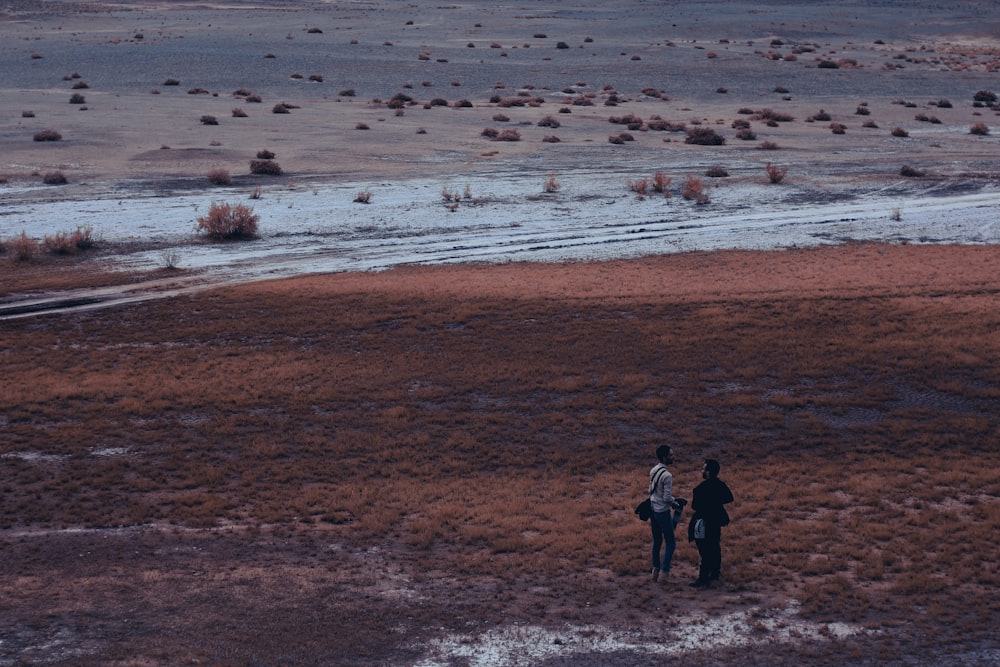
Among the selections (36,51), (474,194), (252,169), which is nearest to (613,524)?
(474,194)

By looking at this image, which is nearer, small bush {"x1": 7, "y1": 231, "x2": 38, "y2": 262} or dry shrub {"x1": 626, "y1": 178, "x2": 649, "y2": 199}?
small bush {"x1": 7, "y1": 231, "x2": 38, "y2": 262}

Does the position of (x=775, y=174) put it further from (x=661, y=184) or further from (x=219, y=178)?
(x=219, y=178)

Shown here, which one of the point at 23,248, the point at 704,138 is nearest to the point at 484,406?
the point at 23,248

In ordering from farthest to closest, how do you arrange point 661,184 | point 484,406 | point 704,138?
1. point 704,138
2. point 661,184
3. point 484,406

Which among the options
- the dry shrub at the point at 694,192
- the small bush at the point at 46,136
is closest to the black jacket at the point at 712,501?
the dry shrub at the point at 694,192

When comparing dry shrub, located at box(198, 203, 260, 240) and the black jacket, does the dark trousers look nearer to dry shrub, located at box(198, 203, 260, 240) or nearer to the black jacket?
the black jacket

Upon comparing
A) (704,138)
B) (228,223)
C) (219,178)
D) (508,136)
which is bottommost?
(228,223)

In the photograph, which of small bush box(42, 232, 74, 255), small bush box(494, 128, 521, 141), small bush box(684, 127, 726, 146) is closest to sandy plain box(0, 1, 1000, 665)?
small bush box(684, 127, 726, 146)
